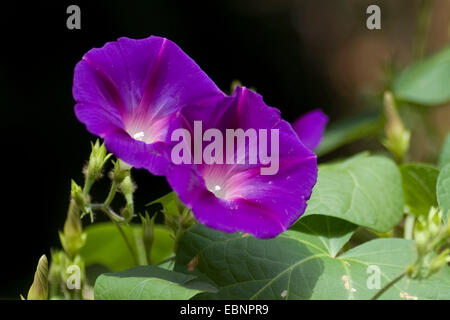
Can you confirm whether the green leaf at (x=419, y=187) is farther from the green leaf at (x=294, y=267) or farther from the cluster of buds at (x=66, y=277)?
the cluster of buds at (x=66, y=277)

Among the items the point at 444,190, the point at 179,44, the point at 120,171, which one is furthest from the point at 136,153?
the point at 179,44

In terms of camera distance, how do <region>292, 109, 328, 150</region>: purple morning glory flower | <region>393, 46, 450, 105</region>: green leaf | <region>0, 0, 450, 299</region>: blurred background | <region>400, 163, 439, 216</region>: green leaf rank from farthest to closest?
<region>0, 0, 450, 299</region>: blurred background, <region>393, 46, 450, 105</region>: green leaf, <region>292, 109, 328, 150</region>: purple morning glory flower, <region>400, 163, 439, 216</region>: green leaf

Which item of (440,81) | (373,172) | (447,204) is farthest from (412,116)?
(447,204)

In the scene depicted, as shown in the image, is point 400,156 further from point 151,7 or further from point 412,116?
point 151,7

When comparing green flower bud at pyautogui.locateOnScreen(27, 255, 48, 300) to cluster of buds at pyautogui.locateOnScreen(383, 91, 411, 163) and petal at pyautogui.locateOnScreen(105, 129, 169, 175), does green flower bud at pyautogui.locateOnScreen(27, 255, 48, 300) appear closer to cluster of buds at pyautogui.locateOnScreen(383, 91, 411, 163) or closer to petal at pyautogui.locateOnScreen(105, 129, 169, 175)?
petal at pyautogui.locateOnScreen(105, 129, 169, 175)

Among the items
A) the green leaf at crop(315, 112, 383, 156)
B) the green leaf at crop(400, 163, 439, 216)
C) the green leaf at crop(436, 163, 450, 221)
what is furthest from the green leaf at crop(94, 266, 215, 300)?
the green leaf at crop(315, 112, 383, 156)
